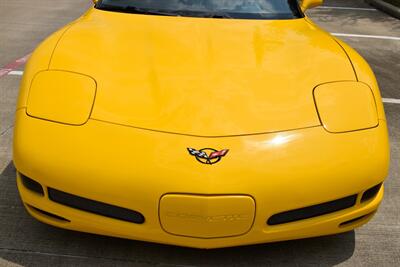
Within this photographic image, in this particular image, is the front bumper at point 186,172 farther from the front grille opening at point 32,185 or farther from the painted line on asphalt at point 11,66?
the painted line on asphalt at point 11,66

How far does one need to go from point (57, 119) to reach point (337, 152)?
128cm

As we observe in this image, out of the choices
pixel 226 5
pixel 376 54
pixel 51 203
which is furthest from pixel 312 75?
pixel 376 54

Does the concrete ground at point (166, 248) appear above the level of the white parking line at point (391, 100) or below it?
above

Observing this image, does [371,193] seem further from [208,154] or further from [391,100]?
[391,100]

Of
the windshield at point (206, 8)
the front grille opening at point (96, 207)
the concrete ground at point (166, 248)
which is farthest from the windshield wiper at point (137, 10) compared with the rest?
the front grille opening at point (96, 207)

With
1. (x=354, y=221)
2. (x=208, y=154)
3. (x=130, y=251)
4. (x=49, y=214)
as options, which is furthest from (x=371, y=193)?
(x=49, y=214)

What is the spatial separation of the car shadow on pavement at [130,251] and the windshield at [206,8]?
1.55 m

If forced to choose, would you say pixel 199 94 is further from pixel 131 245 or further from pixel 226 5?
pixel 226 5

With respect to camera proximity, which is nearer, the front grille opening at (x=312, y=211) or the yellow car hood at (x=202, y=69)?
the front grille opening at (x=312, y=211)

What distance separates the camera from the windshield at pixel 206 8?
10.4ft

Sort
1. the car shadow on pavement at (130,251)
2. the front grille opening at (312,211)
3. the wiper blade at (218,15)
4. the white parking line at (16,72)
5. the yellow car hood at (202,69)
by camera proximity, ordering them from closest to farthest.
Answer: the front grille opening at (312,211) → the yellow car hood at (202,69) → the car shadow on pavement at (130,251) → the wiper blade at (218,15) → the white parking line at (16,72)

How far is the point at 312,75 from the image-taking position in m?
2.54

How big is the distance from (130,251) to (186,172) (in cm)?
66

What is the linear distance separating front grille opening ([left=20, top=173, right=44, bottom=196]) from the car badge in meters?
0.72
